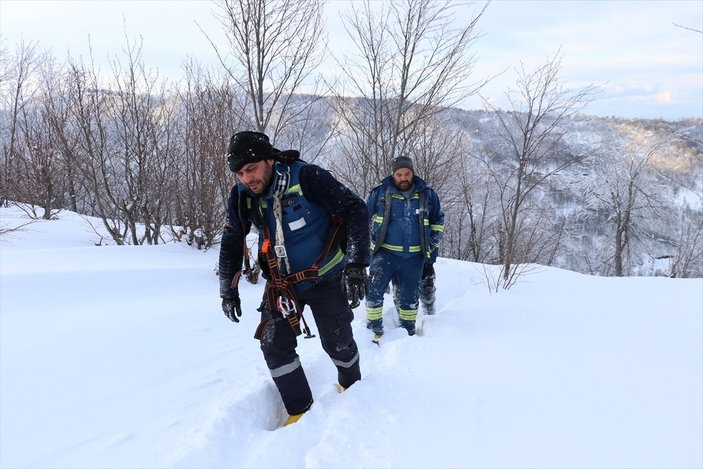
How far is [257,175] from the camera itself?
216 centimetres

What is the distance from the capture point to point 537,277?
21.7 feet

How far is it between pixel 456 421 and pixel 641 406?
3.40ft

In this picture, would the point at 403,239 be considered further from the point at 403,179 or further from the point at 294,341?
the point at 294,341

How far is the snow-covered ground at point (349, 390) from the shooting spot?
1.84 m

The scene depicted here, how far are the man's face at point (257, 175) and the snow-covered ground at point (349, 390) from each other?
3.88ft

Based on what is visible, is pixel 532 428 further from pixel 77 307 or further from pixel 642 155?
pixel 642 155

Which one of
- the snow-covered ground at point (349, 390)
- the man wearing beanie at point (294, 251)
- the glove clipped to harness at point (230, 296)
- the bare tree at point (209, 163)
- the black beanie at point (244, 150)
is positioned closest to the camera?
the snow-covered ground at point (349, 390)

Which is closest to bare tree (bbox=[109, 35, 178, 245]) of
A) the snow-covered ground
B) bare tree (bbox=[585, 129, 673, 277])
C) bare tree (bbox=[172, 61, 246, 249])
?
bare tree (bbox=[172, 61, 246, 249])

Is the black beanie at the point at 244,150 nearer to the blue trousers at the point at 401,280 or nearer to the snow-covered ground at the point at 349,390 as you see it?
the snow-covered ground at the point at 349,390

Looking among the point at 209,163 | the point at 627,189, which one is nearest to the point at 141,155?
the point at 209,163

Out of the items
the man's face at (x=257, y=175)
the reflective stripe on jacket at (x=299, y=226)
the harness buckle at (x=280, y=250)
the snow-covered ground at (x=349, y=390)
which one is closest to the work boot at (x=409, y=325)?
the snow-covered ground at (x=349, y=390)

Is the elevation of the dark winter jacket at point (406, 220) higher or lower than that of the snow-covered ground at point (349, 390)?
higher

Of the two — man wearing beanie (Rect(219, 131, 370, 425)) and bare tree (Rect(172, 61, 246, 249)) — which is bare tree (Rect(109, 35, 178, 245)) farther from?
man wearing beanie (Rect(219, 131, 370, 425))

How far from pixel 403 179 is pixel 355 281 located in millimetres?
1886
